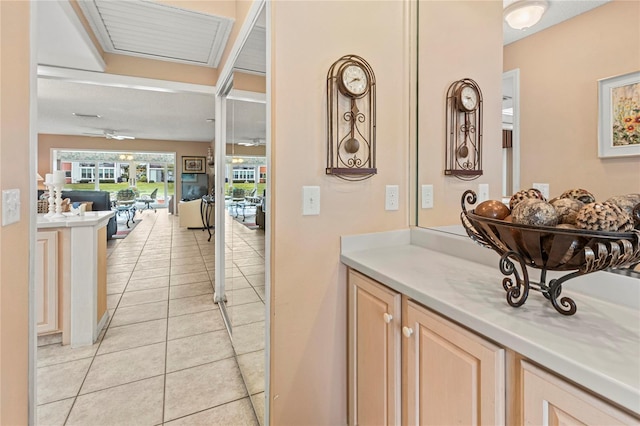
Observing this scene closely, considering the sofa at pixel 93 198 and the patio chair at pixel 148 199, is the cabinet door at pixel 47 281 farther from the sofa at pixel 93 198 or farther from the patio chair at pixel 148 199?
the patio chair at pixel 148 199

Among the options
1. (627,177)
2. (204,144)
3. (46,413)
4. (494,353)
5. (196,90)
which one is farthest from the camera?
(204,144)

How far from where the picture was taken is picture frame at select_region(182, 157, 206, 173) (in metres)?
10.6

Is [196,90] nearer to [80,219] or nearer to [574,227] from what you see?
[80,219]

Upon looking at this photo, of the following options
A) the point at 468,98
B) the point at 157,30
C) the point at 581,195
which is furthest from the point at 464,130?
the point at 157,30

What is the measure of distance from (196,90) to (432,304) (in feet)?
10.4

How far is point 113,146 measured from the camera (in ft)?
32.0

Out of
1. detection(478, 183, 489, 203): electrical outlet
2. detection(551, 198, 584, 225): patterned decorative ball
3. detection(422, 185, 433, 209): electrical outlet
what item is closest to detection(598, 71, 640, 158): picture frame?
detection(551, 198, 584, 225): patterned decorative ball

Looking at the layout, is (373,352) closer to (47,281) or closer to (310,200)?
(310,200)

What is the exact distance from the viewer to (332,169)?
139 centimetres

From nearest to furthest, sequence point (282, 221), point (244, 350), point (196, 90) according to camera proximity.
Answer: point (282, 221)
point (244, 350)
point (196, 90)

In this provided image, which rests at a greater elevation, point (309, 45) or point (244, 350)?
point (309, 45)

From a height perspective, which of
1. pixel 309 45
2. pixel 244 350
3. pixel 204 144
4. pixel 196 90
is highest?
pixel 204 144

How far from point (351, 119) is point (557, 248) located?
95 cm

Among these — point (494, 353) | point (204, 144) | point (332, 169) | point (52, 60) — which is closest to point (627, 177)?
point (494, 353)
